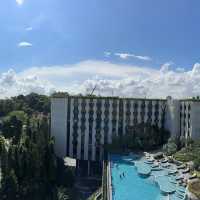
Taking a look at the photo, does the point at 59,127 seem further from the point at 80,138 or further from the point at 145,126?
the point at 145,126

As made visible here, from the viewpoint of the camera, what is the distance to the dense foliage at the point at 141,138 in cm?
4859

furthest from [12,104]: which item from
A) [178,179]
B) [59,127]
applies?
[178,179]

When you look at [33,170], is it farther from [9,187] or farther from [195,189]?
[195,189]

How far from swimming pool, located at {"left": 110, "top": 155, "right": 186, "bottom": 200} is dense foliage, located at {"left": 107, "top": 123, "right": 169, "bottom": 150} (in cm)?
873

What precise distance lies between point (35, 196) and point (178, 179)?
13900 millimetres

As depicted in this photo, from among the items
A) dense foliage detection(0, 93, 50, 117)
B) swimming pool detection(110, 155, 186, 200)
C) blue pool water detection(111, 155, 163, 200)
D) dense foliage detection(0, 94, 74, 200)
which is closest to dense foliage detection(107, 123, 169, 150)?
swimming pool detection(110, 155, 186, 200)

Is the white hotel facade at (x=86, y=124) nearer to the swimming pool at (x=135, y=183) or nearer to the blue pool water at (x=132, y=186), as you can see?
the swimming pool at (x=135, y=183)

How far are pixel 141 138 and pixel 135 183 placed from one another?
64.1ft

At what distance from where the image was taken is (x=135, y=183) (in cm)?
3016

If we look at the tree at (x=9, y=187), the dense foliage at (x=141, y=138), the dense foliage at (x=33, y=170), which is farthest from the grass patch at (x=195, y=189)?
the dense foliage at (x=141, y=138)

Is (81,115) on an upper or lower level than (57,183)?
upper

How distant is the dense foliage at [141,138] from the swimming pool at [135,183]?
8.73m

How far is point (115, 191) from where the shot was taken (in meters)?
26.5

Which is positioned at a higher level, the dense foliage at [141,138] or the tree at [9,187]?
the dense foliage at [141,138]
